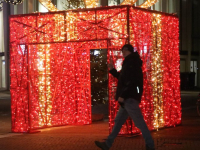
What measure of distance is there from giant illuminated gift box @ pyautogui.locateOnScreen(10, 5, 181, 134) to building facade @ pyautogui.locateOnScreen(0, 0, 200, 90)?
21421mm

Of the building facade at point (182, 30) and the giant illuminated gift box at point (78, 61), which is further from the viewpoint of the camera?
the building facade at point (182, 30)

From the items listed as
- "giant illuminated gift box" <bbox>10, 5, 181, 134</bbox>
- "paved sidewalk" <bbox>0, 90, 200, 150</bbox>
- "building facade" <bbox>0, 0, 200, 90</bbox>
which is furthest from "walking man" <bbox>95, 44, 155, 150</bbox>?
"building facade" <bbox>0, 0, 200, 90</bbox>

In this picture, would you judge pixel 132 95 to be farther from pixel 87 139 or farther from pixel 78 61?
pixel 78 61

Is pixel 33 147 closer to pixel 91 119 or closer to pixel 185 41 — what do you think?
pixel 91 119

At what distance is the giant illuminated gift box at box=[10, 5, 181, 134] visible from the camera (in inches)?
420

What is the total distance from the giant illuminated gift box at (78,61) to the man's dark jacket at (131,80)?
201 cm

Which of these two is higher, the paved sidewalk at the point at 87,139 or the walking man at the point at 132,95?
the walking man at the point at 132,95

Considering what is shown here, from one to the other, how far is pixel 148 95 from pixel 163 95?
84 cm

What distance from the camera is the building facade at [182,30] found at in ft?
115

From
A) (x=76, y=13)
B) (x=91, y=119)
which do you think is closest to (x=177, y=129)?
(x=91, y=119)

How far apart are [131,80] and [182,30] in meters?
31.5

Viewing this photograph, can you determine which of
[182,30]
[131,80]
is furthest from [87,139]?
[182,30]

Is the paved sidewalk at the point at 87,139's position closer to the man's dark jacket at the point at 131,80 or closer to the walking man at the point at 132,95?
the walking man at the point at 132,95

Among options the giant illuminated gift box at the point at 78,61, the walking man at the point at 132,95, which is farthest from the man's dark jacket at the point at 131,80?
the giant illuminated gift box at the point at 78,61
